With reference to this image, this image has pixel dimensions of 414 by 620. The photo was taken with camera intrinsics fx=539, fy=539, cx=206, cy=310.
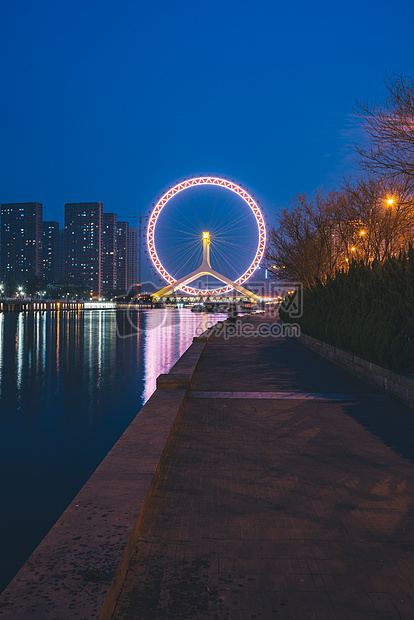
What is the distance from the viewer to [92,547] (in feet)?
11.7

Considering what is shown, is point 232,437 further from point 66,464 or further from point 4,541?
point 4,541

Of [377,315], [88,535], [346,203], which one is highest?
[346,203]

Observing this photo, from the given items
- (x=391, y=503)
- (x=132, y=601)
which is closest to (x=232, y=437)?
(x=391, y=503)

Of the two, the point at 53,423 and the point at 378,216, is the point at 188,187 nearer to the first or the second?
the point at 378,216

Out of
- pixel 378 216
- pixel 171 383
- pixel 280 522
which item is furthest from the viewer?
pixel 378 216

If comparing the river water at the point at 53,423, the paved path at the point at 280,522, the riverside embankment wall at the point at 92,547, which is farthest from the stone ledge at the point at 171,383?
the riverside embankment wall at the point at 92,547

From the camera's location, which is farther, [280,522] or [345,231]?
[345,231]

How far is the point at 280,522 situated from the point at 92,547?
5.39 ft

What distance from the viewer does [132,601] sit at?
3324 millimetres

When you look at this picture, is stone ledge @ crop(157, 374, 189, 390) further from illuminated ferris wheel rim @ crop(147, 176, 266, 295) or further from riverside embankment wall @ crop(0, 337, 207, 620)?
illuminated ferris wheel rim @ crop(147, 176, 266, 295)

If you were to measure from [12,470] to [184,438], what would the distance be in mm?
2167

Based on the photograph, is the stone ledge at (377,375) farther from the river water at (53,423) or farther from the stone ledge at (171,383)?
the river water at (53,423)

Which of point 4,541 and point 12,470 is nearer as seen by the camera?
point 4,541

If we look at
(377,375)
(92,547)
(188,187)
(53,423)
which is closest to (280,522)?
(92,547)
